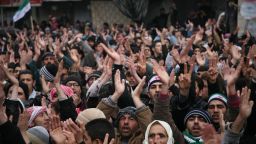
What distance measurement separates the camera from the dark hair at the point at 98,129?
3953 millimetres

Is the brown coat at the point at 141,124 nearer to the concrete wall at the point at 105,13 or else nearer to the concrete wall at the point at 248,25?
the concrete wall at the point at 248,25

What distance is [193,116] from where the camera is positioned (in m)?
5.19

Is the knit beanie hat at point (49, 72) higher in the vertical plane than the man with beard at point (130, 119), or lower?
higher

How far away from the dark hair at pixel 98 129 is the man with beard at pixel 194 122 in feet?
Result: 3.46

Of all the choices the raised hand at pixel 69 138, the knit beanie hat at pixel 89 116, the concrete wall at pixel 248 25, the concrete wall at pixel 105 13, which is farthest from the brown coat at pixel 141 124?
→ the concrete wall at pixel 105 13

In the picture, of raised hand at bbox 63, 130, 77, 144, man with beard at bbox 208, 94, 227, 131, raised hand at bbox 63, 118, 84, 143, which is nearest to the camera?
raised hand at bbox 63, 130, 77, 144

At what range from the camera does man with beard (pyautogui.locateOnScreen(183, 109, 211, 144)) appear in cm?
507

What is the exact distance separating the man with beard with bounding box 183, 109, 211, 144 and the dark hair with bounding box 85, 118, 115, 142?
3.46 feet

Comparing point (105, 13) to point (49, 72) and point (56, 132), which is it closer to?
point (49, 72)

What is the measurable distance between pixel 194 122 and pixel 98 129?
133 centimetres

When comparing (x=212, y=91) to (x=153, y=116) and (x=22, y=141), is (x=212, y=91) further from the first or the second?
(x=22, y=141)

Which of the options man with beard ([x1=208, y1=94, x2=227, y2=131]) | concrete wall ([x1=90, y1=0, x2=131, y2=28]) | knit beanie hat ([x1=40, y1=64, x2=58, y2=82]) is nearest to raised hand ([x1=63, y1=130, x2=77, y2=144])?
man with beard ([x1=208, y1=94, x2=227, y2=131])

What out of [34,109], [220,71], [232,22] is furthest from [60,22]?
[34,109]

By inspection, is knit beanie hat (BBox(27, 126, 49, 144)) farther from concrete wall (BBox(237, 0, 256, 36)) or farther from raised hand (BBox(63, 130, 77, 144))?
concrete wall (BBox(237, 0, 256, 36))
